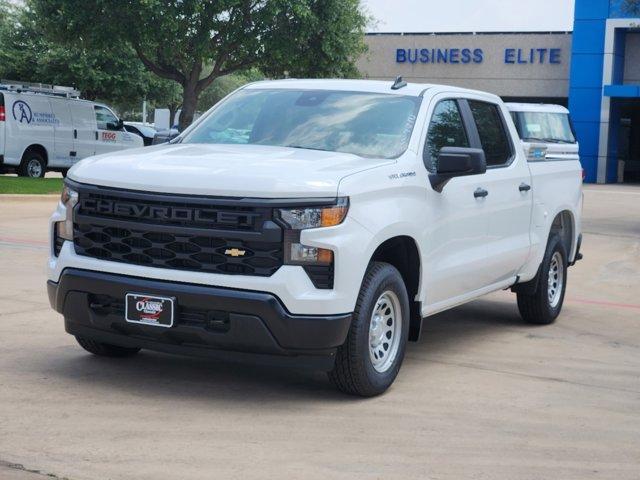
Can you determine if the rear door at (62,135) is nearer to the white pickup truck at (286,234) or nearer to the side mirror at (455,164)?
the white pickup truck at (286,234)

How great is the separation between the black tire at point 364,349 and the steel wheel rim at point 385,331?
39 millimetres

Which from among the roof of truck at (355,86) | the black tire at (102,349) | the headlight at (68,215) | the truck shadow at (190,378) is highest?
the roof of truck at (355,86)

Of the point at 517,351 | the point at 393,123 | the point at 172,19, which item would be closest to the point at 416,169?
the point at 393,123

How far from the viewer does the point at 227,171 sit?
253 inches

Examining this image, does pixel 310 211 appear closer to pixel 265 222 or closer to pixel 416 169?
pixel 265 222

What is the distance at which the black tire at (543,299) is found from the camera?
9.70 metres

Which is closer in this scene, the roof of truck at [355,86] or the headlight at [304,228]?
the headlight at [304,228]

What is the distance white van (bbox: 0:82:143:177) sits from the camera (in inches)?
1025

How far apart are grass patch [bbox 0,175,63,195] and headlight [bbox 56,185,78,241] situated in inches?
570

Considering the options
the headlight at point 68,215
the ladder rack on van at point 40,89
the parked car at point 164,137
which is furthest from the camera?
the ladder rack on van at point 40,89

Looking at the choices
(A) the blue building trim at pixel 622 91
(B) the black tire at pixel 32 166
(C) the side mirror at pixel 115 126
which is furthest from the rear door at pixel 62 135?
(A) the blue building trim at pixel 622 91

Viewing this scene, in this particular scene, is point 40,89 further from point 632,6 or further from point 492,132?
point 492,132

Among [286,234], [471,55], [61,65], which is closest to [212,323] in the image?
[286,234]

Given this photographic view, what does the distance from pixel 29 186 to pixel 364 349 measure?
17.6m
